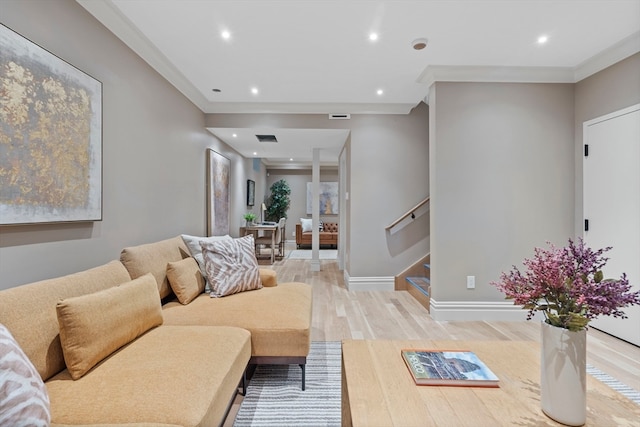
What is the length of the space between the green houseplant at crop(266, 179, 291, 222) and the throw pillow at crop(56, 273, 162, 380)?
22.6 feet

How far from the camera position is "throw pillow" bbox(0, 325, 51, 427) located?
77 cm

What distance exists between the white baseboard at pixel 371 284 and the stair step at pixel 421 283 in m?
0.28

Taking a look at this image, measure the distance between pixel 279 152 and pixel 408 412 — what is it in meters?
5.27

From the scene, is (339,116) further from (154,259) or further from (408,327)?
(154,259)

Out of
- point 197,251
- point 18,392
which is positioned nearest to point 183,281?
point 197,251

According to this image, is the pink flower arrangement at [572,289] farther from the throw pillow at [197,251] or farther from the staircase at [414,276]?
the staircase at [414,276]

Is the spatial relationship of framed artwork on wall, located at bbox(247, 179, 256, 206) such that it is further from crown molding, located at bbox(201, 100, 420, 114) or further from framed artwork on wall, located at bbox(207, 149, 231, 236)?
crown molding, located at bbox(201, 100, 420, 114)

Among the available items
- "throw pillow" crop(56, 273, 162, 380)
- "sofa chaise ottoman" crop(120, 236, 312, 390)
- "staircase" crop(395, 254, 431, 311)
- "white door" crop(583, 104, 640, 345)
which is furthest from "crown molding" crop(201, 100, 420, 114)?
"throw pillow" crop(56, 273, 162, 380)

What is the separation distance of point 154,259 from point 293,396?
1314mm

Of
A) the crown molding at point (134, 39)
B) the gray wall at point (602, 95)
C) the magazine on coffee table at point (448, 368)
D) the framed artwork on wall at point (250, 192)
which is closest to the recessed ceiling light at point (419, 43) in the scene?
the gray wall at point (602, 95)

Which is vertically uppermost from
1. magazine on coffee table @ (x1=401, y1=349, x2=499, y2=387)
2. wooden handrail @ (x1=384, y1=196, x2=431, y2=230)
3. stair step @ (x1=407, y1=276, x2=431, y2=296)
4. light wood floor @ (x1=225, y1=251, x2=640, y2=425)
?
wooden handrail @ (x1=384, y1=196, x2=431, y2=230)

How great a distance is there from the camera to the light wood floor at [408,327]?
7.03ft

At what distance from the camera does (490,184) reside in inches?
116

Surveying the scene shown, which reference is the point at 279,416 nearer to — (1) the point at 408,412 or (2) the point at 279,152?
(1) the point at 408,412
